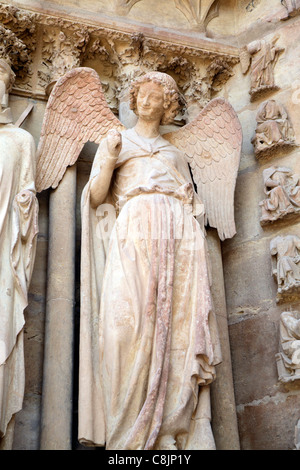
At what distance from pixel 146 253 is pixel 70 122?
138cm

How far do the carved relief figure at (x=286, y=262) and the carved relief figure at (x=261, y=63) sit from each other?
55.3 inches

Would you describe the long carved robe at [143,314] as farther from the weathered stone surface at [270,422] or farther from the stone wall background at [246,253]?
the weathered stone surface at [270,422]

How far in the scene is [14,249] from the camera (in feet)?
18.0

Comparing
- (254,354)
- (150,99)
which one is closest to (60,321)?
(254,354)

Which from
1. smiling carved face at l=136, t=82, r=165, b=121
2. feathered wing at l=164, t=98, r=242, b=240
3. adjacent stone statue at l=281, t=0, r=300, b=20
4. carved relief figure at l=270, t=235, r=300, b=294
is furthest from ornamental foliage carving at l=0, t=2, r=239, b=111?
carved relief figure at l=270, t=235, r=300, b=294

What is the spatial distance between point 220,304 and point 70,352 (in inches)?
45.6

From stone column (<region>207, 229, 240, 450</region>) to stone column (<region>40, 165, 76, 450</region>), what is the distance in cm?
97

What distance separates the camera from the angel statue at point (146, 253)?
16.6 feet

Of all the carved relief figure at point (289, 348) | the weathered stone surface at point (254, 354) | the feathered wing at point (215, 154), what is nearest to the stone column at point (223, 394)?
the weathered stone surface at point (254, 354)

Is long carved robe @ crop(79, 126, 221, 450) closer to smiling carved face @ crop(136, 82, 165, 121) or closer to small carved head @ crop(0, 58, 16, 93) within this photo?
smiling carved face @ crop(136, 82, 165, 121)

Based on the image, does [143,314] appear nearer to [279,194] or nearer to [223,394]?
[223,394]

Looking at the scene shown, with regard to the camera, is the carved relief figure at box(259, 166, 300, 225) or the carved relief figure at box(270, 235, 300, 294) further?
the carved relief figure at box(259, 166, 300, 225)

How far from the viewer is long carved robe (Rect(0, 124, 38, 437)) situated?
509cm
